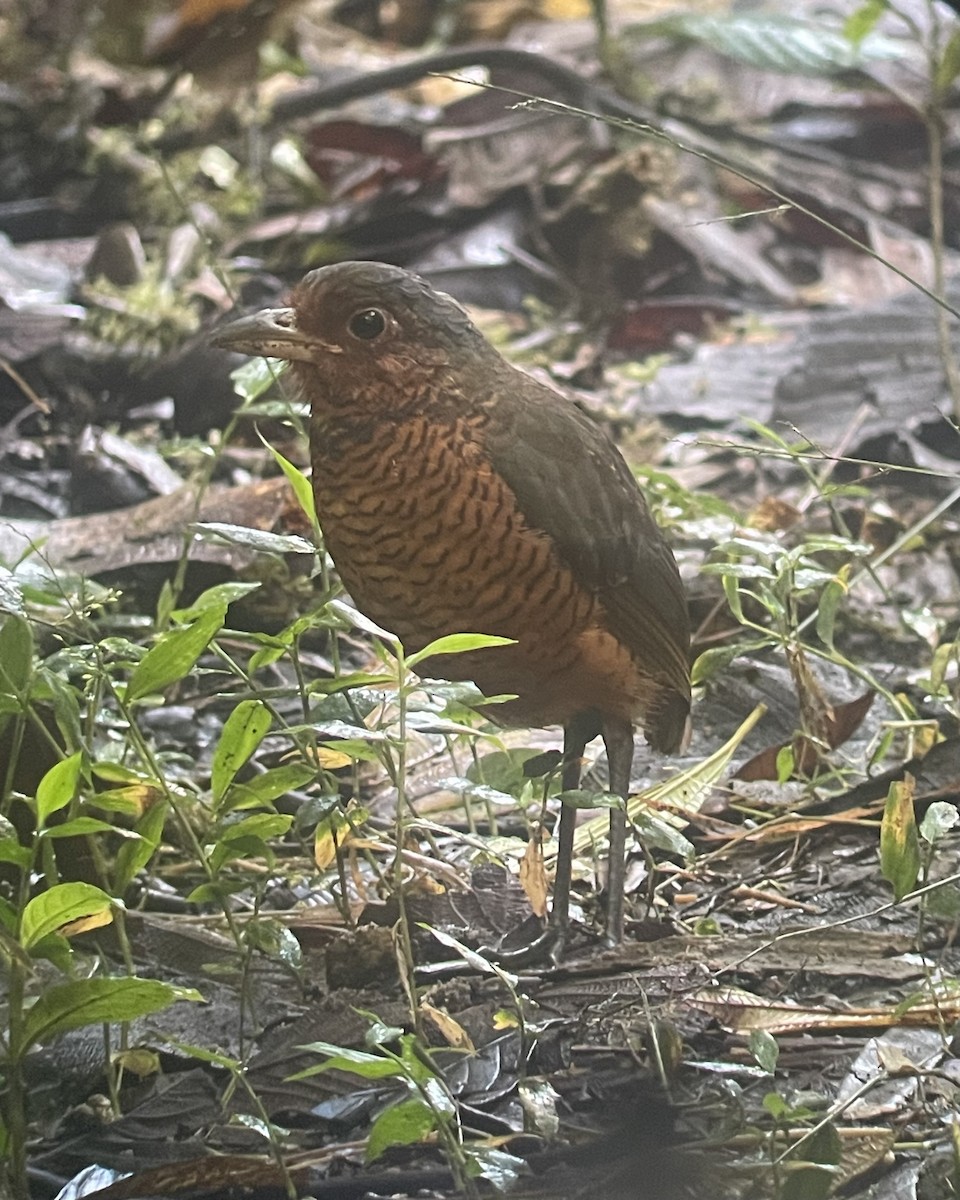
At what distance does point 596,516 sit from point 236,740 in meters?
0.67

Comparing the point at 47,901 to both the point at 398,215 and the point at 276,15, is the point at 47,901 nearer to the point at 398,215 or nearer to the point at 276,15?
the point at 398,215

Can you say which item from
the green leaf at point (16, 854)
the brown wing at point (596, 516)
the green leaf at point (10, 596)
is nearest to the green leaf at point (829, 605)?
the brown wing at point (596, 516)

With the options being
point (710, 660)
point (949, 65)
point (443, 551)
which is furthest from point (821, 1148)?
point (949, 65)

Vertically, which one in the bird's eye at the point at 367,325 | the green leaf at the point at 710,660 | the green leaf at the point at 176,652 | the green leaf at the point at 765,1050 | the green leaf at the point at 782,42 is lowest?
the green leaf at the point at 710,660

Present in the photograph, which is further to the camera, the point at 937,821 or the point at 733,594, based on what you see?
the point at 733,594

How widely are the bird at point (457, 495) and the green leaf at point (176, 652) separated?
0.34 meters

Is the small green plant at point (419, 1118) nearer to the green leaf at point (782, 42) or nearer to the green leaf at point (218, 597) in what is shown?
the green leaf at point (218, 597)

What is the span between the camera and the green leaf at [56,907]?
1669 millimetres

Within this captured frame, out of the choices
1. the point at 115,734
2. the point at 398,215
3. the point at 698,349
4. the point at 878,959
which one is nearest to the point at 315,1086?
the point at 878,959

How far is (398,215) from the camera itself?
18.0 ft

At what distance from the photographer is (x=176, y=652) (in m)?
1.90

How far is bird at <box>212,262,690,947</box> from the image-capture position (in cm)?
216

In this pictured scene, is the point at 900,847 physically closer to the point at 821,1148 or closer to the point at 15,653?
the point at 821,1148

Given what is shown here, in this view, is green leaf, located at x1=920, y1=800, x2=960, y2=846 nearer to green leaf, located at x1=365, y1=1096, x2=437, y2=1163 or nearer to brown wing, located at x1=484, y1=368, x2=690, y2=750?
brown wing, located at x1=484, y1=368, x2=690, y2=750
